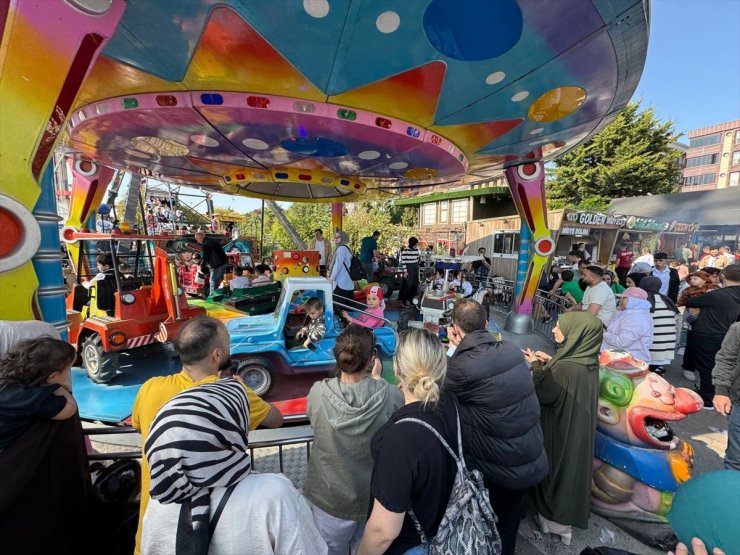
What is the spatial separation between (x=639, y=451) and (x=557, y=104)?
377 centimetres

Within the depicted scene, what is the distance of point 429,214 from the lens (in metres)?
26.5

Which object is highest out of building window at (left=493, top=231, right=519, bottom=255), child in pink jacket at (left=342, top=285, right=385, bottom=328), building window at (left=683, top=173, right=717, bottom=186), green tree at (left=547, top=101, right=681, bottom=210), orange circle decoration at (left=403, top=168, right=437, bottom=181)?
building window at (left=683, top=173, right=717, bottom=186)

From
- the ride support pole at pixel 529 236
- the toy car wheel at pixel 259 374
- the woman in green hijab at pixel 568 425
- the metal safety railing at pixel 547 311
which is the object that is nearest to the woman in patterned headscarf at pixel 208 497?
the woman in green hijab at pixel 568 425

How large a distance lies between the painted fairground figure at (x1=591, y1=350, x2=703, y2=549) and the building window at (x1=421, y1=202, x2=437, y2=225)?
2413 cm

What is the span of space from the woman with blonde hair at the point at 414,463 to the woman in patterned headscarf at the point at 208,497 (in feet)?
1.00

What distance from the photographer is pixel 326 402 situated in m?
1.66

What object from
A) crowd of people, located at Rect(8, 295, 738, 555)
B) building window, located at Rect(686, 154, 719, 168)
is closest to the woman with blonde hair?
crowd of people, located at Rect(8, 295, 738, 555)

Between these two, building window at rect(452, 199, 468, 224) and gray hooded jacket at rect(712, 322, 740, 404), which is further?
building window at rect(452, 199, 468, 224)

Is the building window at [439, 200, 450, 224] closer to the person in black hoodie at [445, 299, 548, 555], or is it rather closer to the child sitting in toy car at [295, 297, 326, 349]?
the child sitting in toy car at [295, 297, 326, 349]

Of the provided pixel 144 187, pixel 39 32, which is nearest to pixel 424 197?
pixel 144 187

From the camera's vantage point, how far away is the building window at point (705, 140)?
166 feet

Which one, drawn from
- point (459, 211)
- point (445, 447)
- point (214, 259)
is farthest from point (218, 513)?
point (459, 211)

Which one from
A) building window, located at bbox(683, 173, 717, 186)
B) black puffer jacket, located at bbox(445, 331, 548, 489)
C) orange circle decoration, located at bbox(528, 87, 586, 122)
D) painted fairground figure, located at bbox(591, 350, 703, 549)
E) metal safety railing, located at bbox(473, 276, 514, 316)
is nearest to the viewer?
black puffer jacket, located at bbox(445, 331, 548, 489)

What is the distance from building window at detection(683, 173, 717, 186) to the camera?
49781mm
